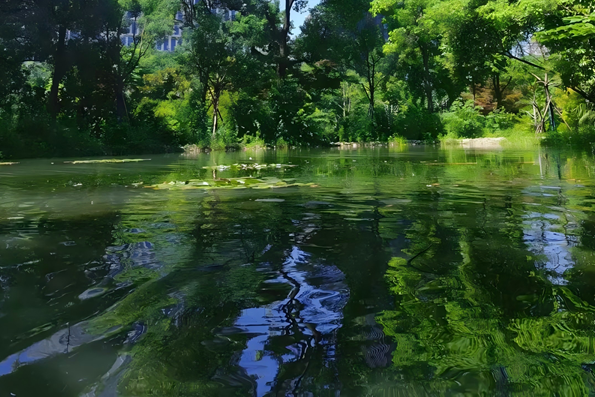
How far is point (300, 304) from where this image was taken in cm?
225

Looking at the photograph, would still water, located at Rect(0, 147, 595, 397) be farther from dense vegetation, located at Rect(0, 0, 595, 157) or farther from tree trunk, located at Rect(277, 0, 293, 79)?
tree trunk, located at Rect(277, 0, 293, 79)

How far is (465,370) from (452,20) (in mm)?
25734

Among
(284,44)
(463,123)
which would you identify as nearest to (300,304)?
(284,44)

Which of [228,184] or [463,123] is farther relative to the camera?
[463,123]

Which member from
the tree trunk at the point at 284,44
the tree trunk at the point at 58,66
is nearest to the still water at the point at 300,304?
the tree trunk at the point at 58,66

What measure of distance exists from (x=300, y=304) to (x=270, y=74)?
31514 mm

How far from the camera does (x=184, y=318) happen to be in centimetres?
209

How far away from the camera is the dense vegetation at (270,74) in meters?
22.5

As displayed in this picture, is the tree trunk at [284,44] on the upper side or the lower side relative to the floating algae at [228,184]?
upper

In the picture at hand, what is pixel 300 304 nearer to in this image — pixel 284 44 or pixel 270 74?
pixel 270 74

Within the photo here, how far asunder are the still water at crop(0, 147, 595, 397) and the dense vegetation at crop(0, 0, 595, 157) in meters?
15.3

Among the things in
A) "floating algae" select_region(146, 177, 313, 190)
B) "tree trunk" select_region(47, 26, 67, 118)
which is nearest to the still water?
"floating algae" select_region(146, 177, 313, 190)

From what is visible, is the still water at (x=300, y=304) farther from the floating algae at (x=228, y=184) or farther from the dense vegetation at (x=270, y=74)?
the dense vegetation at (x=270, y=74)

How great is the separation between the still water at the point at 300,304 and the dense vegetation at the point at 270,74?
1531 centimetres
